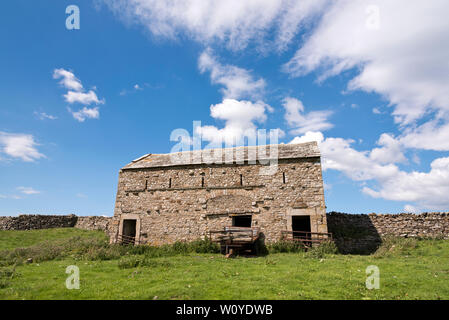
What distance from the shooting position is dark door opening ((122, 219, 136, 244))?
662 inches

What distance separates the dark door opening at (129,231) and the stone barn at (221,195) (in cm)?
5

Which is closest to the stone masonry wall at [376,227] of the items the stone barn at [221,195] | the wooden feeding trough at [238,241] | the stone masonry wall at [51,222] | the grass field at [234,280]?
the stone barn at [221,195]

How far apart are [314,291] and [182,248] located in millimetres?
9372

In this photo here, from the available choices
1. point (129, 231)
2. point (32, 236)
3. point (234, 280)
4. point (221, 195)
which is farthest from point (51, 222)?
point (234, 280)

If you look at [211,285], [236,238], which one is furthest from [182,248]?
[211,285]

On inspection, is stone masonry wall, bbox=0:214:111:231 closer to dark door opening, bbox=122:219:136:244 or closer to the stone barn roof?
dark door opening, bbox=122:219:136:244

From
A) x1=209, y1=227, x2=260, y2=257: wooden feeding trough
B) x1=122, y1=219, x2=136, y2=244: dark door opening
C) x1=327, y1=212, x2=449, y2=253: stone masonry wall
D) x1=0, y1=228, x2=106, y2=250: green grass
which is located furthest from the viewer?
x1=0, y1=228, x2=106, y2=250: green grass

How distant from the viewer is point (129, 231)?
17750 mm

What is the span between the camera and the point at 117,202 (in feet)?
58.1

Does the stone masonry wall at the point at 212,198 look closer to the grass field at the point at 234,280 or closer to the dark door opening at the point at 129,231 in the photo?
the dark door opening at the point at 129,231

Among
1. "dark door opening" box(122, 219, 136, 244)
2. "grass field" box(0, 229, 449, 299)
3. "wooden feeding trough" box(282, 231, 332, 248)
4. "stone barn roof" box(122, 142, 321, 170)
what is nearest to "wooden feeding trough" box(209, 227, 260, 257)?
"grass field" box(0, 229, 449, 299)

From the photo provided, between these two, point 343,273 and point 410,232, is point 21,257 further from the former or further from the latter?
point 410,232

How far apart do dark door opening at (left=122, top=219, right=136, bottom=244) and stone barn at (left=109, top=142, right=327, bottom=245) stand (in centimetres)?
5

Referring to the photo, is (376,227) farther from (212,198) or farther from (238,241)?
(212,198)
